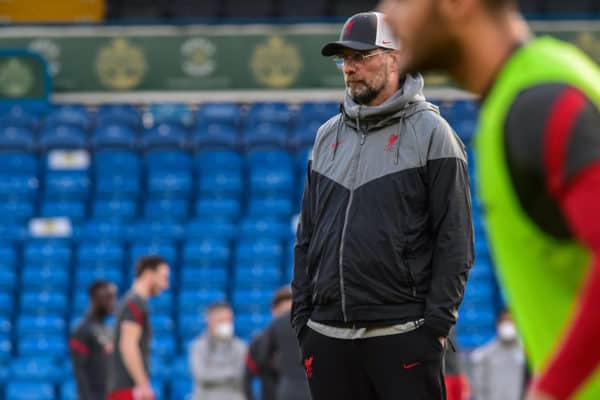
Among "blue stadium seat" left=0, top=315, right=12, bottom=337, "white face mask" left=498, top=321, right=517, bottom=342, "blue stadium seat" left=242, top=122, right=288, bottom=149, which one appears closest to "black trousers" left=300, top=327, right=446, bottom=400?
"white face mask" left=498, top=321, right=517, bottom=342

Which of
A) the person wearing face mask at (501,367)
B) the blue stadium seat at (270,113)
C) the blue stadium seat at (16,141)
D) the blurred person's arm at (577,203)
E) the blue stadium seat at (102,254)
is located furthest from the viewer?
the blue stadium seat at (270,113)

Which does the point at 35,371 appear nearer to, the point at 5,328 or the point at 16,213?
the point at 5,328

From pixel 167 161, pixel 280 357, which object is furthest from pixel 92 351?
pixel 167 161

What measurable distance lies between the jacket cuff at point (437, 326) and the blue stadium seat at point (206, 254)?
10881mm

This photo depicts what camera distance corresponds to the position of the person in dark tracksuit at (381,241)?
4.48 metres

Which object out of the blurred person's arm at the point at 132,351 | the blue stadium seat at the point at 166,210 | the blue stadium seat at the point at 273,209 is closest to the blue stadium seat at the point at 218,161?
the blue stadium seat at the point at 166,210

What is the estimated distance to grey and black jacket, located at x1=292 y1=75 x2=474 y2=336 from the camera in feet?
14.7

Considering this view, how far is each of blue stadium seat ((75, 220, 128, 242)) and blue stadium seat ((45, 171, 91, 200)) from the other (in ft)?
2.99

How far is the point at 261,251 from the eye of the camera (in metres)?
15.1

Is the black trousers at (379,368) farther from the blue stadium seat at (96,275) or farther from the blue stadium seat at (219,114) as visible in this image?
the blue stadium seat at (219,114)

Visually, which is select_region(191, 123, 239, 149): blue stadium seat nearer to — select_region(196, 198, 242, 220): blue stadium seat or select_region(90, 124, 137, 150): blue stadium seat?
select_region(90, 124, 137, 150): blue stadium seat

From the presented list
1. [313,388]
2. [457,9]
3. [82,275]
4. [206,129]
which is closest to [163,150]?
[206,129]

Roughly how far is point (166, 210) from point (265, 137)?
1.94 metres

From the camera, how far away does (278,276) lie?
14.9m
